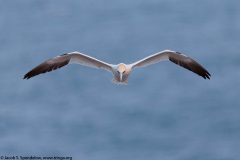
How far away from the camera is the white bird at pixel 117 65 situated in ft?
71.1

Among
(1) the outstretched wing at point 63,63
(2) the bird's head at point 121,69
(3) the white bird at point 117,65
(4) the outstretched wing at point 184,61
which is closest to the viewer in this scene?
(2) the bird's head at point 121,69

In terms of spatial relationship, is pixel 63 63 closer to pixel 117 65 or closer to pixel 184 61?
pixel 117 65

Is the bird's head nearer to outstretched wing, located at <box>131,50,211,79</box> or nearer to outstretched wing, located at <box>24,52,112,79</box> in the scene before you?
outstretched wing, located at <box>24,52,112,79</box>

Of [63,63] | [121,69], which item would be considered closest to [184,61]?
[121,69]

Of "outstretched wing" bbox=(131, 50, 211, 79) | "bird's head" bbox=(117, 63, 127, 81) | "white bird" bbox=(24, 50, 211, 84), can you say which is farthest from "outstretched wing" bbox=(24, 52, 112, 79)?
"outstretched wing" bbox=(131, 50, 211, 79)

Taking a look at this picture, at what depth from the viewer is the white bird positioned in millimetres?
21656

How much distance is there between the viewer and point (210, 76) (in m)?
22.5

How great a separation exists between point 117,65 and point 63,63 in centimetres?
231

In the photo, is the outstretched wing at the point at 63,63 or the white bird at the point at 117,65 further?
the outstretched wing at the point at 63,63

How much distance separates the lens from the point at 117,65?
70.4 ft

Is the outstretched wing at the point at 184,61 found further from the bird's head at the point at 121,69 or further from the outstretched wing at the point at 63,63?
the outstretched wing at the point at 63,63

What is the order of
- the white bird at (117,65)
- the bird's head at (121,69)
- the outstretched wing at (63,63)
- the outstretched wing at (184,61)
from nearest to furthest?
the bird's head at (121,69)
the white bird at (117,65)
the outstretched wing at (63,63)
the outstretched wing at (184,61)

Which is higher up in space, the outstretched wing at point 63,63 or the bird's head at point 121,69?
the outstretched wing at point 63,63

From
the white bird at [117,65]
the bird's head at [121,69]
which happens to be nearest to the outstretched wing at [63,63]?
the white bird at [117,65]
